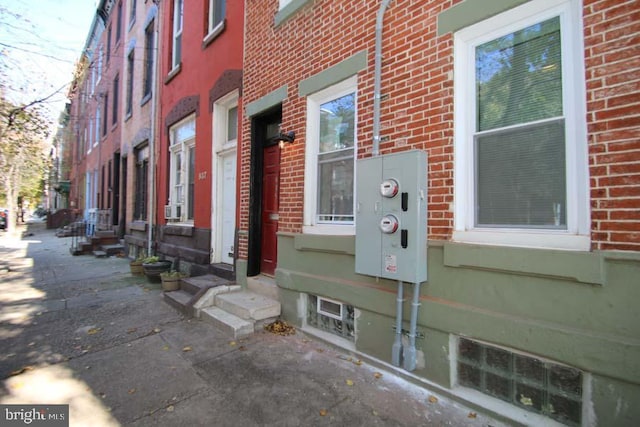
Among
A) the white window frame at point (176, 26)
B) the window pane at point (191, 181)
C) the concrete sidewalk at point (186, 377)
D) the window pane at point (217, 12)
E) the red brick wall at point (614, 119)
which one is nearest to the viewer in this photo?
the red brick wall at point (614, 119)

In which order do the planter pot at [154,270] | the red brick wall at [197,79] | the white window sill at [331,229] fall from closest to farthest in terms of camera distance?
the white window sill at [331,229] → the red brick wall at [197,79] → the planter pot at [154,270]

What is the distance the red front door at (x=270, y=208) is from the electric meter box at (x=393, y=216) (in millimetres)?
2224

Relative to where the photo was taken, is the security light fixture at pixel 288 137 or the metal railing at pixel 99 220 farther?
the metal railing at pixel 99 220

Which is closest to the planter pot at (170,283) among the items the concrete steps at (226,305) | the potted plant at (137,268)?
the concrete steps at (226,305)

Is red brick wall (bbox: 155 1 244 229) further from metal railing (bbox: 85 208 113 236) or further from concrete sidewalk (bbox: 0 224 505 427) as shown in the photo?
metal railing (bbox: 85 208 113 236)

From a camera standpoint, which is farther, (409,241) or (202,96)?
(202,96)

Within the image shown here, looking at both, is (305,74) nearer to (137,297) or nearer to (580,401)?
(580,401)

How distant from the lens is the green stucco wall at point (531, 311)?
2.03 metres

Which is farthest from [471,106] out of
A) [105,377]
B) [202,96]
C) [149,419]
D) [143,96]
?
[143,96]

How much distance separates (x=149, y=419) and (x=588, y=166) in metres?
3.67

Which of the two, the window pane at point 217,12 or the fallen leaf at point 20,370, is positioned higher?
the window pane at point 217,12

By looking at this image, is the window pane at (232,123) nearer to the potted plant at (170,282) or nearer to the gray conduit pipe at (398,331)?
the potted plant at (170,282)

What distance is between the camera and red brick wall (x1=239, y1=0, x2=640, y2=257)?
2064 mm

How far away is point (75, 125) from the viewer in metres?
24.0
